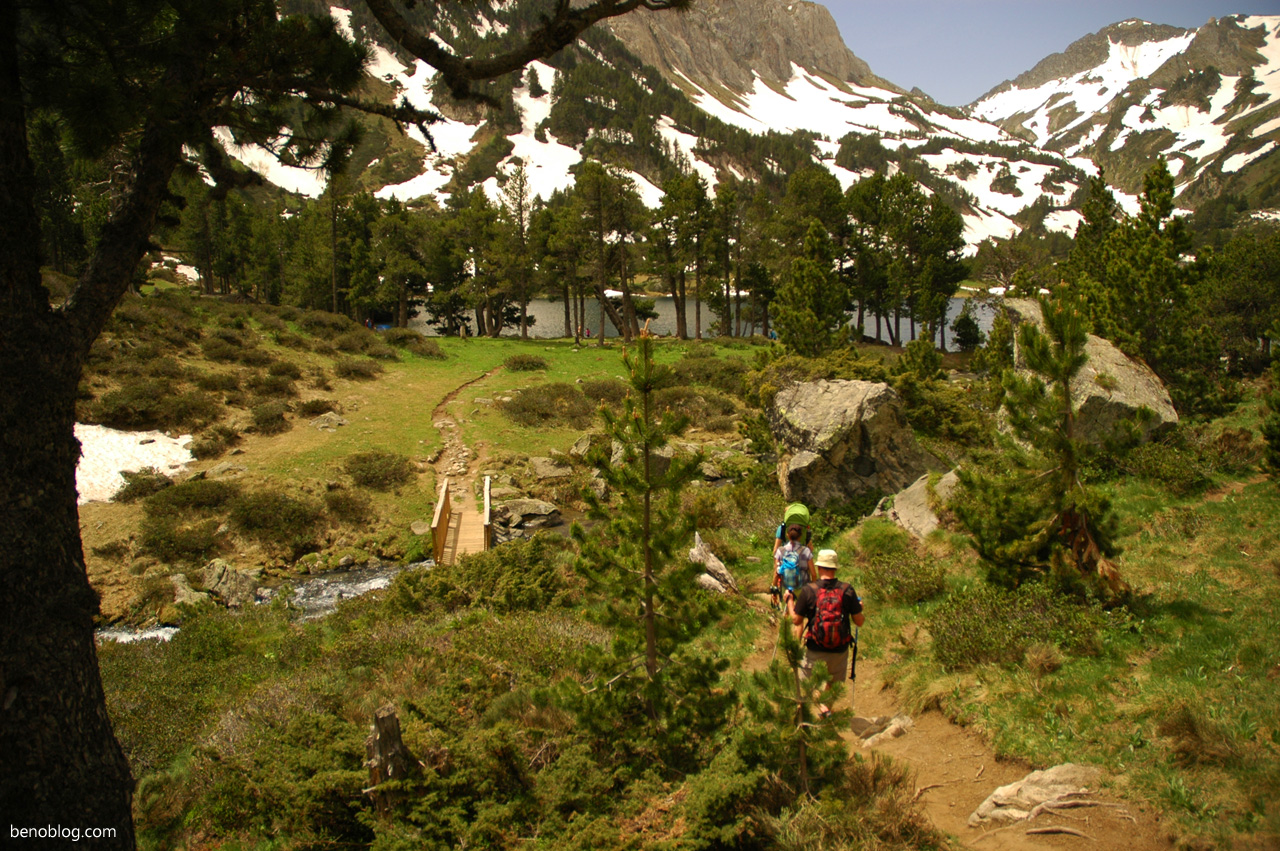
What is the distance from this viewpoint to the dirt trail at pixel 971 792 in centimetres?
460

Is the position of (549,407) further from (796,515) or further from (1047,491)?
(1047,491)

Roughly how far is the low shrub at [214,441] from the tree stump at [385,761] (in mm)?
19708

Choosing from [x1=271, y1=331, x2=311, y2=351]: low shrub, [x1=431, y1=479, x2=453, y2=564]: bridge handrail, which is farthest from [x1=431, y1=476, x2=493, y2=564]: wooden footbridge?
[x1=271, y1=331, x2=311, y2=351]: low shrub

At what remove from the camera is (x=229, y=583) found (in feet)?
48.4

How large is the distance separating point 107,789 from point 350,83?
5.65 metres

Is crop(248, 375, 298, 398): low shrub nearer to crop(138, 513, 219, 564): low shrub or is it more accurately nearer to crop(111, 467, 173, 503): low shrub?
crop(111, 467, 173, 503): low shrub

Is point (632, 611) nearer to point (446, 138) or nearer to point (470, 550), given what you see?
point (470, 550)

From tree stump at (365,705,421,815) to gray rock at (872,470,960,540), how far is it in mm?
10188

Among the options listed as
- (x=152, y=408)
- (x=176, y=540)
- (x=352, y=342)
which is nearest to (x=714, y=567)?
(x=176, y=540)

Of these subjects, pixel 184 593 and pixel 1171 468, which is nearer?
pixel 1171 468

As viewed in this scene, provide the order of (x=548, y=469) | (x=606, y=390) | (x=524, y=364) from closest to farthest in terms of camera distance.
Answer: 1. (x=548, y=469)
2. (x=606, y=390)
3. (x=524, y=364)

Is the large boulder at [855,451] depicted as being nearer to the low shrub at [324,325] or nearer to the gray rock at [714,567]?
the gray rock at [714,567]

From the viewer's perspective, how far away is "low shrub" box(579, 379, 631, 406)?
30547 mm

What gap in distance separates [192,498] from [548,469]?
35.1ft
